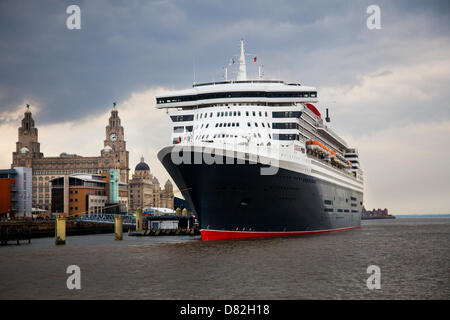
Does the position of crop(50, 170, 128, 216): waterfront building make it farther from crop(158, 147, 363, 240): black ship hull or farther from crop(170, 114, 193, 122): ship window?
crop(158, 147, 363, 240): black ship hull

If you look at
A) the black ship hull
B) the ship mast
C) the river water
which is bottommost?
the river water

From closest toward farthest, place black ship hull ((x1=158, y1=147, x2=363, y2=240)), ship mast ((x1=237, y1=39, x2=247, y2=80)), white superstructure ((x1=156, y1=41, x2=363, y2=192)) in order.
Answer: black ship hull ((x1=158, y1=147, x2=363, y2=240)) → white superstructure ((x1=156, y1=41, x2=363, y2=192)) → ship mast ((x1=237, y1=39, x2=247, y2=80))

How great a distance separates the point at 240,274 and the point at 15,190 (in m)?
111

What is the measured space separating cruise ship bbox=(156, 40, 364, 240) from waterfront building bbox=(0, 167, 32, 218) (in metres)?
81.3

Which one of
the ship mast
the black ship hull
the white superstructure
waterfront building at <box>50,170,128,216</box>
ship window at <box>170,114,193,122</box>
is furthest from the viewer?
waterfront building at <box>50,170,128,216</box>

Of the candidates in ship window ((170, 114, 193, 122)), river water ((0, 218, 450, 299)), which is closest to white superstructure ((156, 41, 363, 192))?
ship window ((170, 114, 193, 122))

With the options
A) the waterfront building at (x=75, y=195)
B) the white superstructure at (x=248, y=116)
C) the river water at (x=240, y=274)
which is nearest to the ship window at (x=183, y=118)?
the white superstructure at (x=248, y=116)

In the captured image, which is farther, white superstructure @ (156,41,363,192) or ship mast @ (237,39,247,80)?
ship mast @ (237,39,247,80)

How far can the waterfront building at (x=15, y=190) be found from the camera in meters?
121

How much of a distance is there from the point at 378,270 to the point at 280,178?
17558 millimetres

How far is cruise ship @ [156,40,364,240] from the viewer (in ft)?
142

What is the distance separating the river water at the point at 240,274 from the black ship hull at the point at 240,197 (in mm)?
3140
